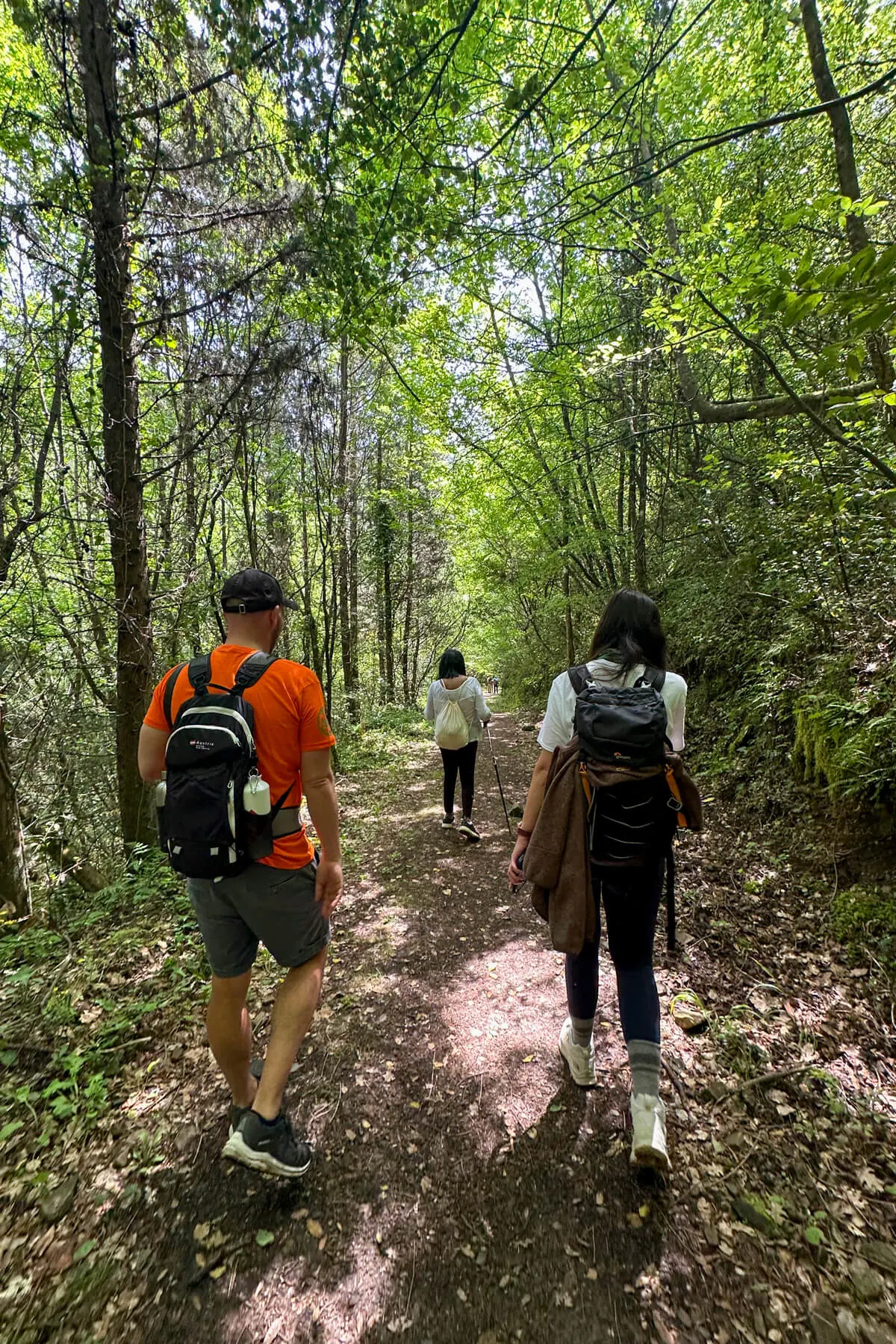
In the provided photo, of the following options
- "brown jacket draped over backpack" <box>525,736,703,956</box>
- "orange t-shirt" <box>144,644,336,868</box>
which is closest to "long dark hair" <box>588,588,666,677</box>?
"brown jacket draped over backpack" <box>525,736,703,956</box>

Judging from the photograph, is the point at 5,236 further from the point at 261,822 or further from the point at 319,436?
the point at 319,436

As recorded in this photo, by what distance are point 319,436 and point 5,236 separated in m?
5.86

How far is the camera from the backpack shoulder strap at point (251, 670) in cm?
207

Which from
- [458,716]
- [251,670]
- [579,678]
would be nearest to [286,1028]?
[251,670]

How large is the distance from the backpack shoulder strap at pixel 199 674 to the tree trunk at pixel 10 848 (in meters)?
3.15

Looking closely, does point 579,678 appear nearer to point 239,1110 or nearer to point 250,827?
point 250,827

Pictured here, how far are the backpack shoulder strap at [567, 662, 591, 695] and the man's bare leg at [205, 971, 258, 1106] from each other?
1780 mm

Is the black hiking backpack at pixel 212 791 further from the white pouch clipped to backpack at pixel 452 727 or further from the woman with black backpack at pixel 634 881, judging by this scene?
the white pouch clipped to backpack at pixel 452 727

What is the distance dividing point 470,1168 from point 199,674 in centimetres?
244

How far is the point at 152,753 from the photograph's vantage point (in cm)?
217

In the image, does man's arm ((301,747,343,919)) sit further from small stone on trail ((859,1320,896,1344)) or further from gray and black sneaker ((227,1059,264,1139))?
small stone on trail ((859,1320,896,1344))

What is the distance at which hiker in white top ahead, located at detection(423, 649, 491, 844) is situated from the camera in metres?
5.65

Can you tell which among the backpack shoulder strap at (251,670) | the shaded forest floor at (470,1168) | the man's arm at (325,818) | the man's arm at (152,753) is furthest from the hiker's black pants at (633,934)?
the man's arm at (152,753)

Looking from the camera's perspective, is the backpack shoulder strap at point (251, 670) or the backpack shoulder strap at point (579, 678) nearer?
the backpack shoulder strap at point (251, 670)
